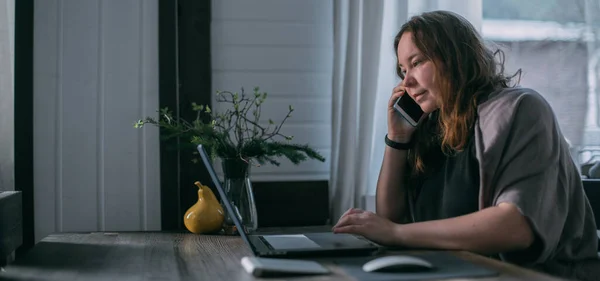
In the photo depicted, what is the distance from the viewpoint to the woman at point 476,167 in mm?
1356

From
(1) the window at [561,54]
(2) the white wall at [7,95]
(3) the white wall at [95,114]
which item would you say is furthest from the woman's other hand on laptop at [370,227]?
(1) the window at [561,54]

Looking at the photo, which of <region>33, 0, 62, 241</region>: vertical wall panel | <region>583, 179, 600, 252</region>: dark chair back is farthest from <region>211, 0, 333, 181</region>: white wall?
<region>583, 179, 600, 252</region>: dark chair back

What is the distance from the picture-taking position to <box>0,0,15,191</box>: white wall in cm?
229

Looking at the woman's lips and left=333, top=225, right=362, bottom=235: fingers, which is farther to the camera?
the woman's lips

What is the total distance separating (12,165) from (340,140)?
1.18m

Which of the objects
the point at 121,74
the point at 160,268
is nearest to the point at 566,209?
the point at 160,268

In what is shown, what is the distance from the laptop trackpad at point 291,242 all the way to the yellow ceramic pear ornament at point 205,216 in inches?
12.4

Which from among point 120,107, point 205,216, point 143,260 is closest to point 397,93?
point 205,216

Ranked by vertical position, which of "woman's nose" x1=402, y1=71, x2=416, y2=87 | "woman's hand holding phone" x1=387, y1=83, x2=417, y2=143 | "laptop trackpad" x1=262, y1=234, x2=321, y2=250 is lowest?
"laptop trackpad" x1=262, y1=234, x2=321, y2=250

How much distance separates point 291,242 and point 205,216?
44 cm

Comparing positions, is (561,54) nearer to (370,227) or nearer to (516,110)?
(516,110)

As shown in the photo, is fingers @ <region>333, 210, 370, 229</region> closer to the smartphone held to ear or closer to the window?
the smartphone held to ear

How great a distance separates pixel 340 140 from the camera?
2.48 metres

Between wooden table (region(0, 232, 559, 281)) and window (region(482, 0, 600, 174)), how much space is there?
5.41 feet
